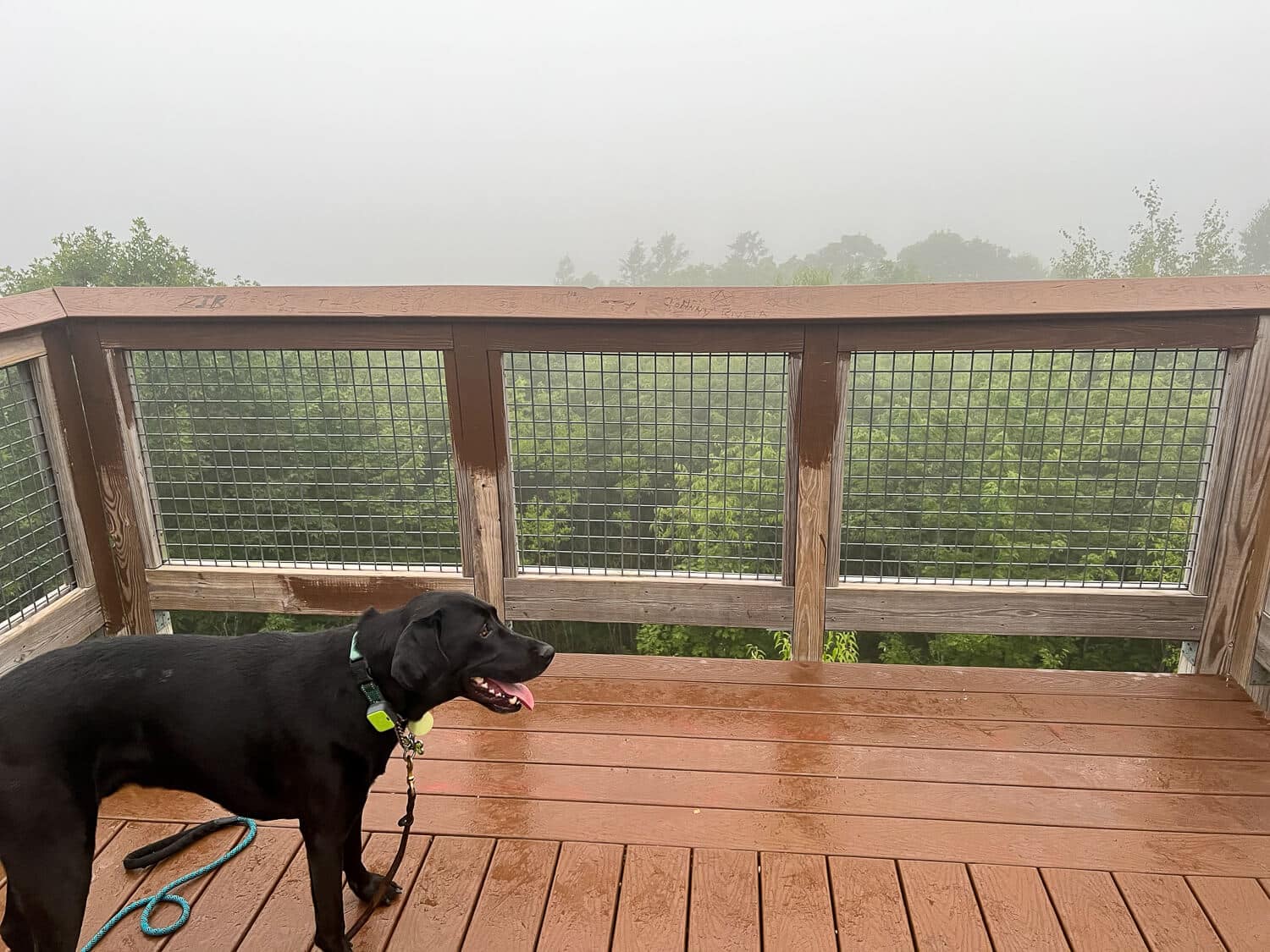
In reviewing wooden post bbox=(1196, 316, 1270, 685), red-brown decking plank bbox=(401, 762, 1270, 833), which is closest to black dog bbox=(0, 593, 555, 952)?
red-brown decking plank bbox=(401, 762, 1270, 833)

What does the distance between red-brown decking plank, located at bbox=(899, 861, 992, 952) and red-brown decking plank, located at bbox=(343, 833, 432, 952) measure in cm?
106

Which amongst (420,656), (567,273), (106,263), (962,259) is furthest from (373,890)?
(962,259)

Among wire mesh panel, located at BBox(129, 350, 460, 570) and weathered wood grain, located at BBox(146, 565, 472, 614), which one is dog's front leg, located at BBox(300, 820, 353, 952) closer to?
weathered wood grain, located at BBox(146, 565, 472, 614)

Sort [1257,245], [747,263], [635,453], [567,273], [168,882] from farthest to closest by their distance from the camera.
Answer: [567,273] < [747,263] < [1257,245] < [635,453] < [168,882]

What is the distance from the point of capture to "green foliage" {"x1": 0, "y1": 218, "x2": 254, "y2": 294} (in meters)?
17.8

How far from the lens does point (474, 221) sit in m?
52.1

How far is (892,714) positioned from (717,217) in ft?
172

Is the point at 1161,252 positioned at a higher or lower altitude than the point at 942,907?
higher

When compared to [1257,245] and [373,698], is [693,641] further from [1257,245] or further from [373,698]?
[1257,245]

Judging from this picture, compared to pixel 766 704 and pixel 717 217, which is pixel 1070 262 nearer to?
pixel 717 217

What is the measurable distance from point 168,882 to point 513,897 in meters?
0.77

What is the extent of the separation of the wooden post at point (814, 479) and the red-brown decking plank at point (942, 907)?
3.03 ft

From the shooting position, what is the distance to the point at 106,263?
17875mm

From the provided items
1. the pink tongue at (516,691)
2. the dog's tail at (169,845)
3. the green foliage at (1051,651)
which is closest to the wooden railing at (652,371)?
the dog's tail at (169,845)
